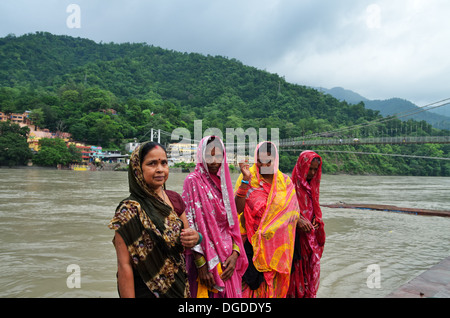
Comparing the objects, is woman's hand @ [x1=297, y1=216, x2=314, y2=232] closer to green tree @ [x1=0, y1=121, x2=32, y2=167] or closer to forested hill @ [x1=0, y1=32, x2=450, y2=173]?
forested hill @ [x1=0, y1=32, x2=450, y2=173]

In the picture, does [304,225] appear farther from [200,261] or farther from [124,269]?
[124,269]

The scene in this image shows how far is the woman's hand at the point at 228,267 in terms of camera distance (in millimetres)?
1884

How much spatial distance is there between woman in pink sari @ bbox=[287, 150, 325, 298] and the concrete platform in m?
0.53

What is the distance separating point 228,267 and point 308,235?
33.8 inches

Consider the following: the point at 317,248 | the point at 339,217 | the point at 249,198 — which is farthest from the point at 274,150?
the point at 339,217

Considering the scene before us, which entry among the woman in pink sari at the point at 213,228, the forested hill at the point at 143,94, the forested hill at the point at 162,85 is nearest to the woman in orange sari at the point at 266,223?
the woman in pink sari at the point at 213,228

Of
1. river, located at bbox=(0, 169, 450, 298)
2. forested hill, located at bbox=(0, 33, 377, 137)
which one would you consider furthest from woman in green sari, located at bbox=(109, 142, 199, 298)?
forested hill, located at bbox=(0, 33, 377, 137)

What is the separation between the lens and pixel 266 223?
2.24 metres

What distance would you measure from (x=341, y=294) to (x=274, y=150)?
185 cm

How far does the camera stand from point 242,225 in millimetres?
2312

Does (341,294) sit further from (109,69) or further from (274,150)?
(109,69)
